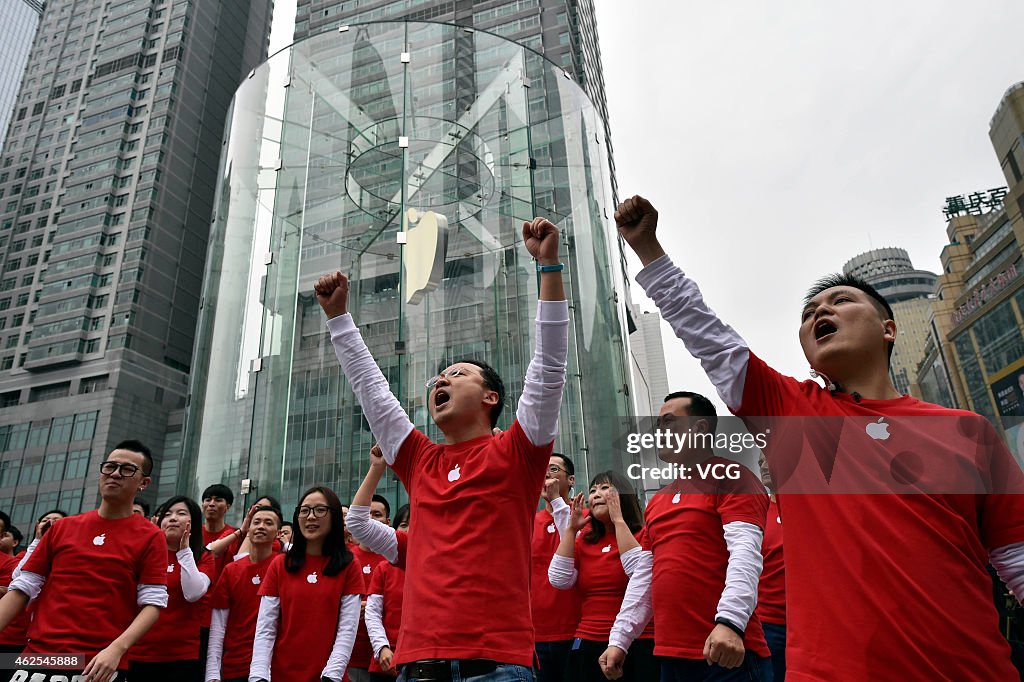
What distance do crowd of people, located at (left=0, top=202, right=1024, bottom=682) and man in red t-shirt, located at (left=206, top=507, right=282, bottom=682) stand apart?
1 cm

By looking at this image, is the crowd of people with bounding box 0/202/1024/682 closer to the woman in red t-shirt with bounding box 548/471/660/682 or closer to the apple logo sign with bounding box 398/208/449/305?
the woman in red t-shirt with bounding box 548/471/660/682

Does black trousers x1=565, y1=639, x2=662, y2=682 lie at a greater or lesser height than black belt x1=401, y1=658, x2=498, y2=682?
lesser

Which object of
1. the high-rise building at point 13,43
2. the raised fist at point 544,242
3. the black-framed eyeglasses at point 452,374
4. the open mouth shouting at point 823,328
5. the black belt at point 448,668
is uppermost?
the high-rise building at point 13,43

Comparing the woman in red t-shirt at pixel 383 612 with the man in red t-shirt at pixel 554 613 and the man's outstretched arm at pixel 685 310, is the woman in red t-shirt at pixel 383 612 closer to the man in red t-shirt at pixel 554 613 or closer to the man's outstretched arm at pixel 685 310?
the man in red t-shirt at pixel 554 613

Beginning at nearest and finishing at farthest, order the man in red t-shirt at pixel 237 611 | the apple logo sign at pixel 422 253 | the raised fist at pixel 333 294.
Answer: the raised fist at pixel 333 294
the man in red t-shirt at pixel 237 611
the apple logo sign at pixel 422 253

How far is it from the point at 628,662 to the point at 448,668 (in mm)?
2276

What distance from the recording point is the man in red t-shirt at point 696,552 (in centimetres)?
265

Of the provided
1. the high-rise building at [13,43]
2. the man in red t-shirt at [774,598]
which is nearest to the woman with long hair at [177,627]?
the man in red t-shirt at [774,598]

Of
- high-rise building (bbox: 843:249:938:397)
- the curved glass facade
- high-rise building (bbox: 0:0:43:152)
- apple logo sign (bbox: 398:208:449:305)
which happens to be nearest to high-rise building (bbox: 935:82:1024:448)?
the curved glass facade

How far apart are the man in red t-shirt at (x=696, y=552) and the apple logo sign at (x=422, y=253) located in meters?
6.05

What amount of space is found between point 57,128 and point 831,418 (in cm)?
6197

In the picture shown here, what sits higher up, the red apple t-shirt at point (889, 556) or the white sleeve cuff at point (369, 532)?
the white sleeve cuff at point (369, 532)

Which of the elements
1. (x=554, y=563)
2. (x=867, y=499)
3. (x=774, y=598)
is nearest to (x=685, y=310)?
(x=867, y=499)

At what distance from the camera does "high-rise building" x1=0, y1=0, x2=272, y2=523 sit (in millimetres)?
39000
